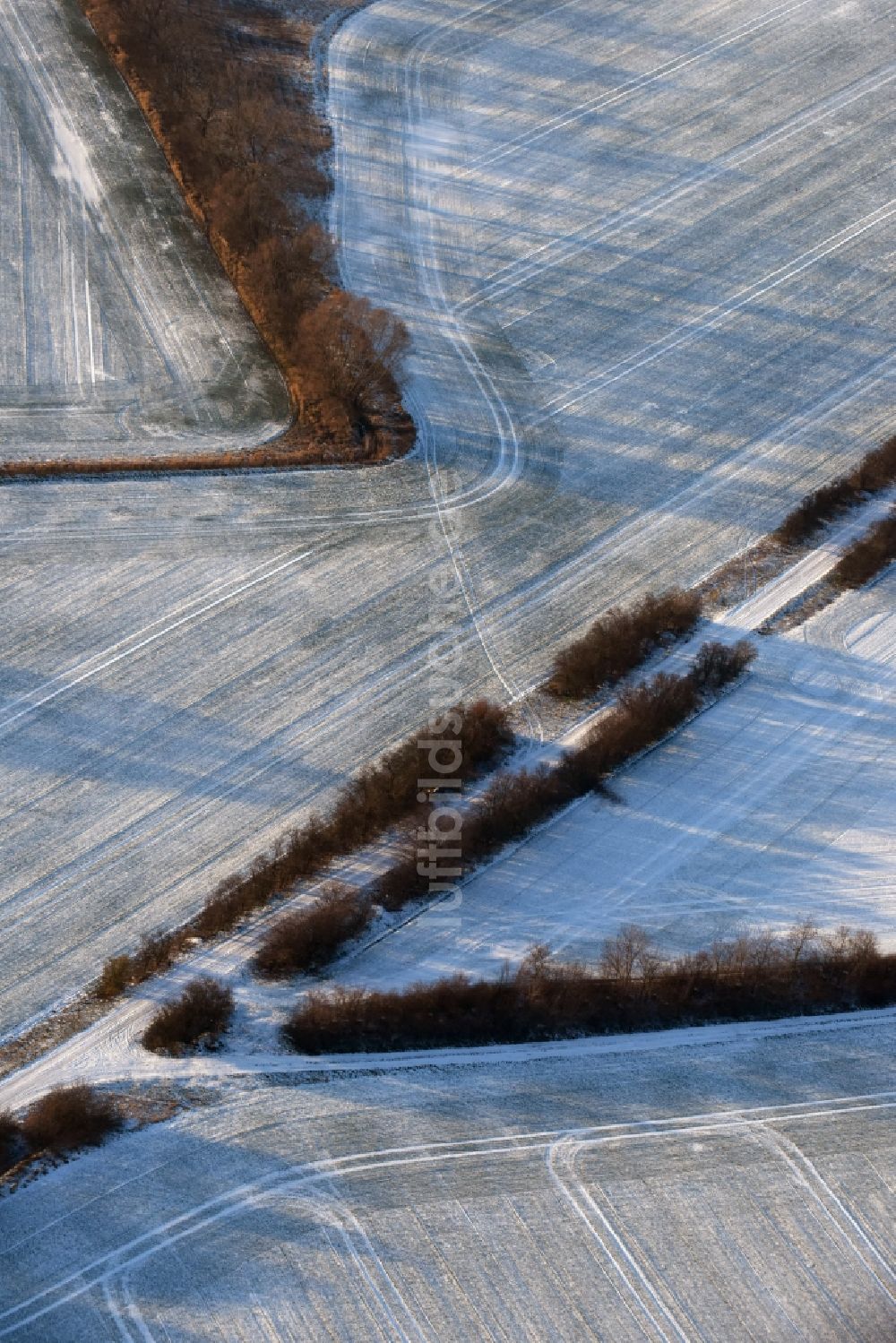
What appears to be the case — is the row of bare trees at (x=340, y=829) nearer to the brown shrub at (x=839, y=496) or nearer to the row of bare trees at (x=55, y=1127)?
the row of bare trees at (x=55, y=1127)

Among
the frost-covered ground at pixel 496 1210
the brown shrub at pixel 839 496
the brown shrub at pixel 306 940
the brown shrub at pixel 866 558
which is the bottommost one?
the frost-covered ground at pixel 496 1210

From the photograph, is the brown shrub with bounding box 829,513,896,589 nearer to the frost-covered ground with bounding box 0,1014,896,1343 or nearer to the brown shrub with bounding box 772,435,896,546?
the brown shrub with bounding box 772,435,896,546

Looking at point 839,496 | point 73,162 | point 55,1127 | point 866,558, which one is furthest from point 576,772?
point 73,162

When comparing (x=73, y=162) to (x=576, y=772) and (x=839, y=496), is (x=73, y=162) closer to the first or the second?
(x=839, y=496)

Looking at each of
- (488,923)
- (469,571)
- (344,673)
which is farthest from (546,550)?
(488,923)

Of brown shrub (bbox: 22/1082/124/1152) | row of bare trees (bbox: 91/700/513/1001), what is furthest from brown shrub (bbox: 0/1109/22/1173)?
row of bare trees (bbox: 91/700/513/1001)

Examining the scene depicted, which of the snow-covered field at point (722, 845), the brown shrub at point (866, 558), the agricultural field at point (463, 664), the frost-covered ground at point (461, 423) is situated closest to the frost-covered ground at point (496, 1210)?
the agricultural field at point (463, 664)

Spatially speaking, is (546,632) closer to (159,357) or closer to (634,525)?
(634,525)
